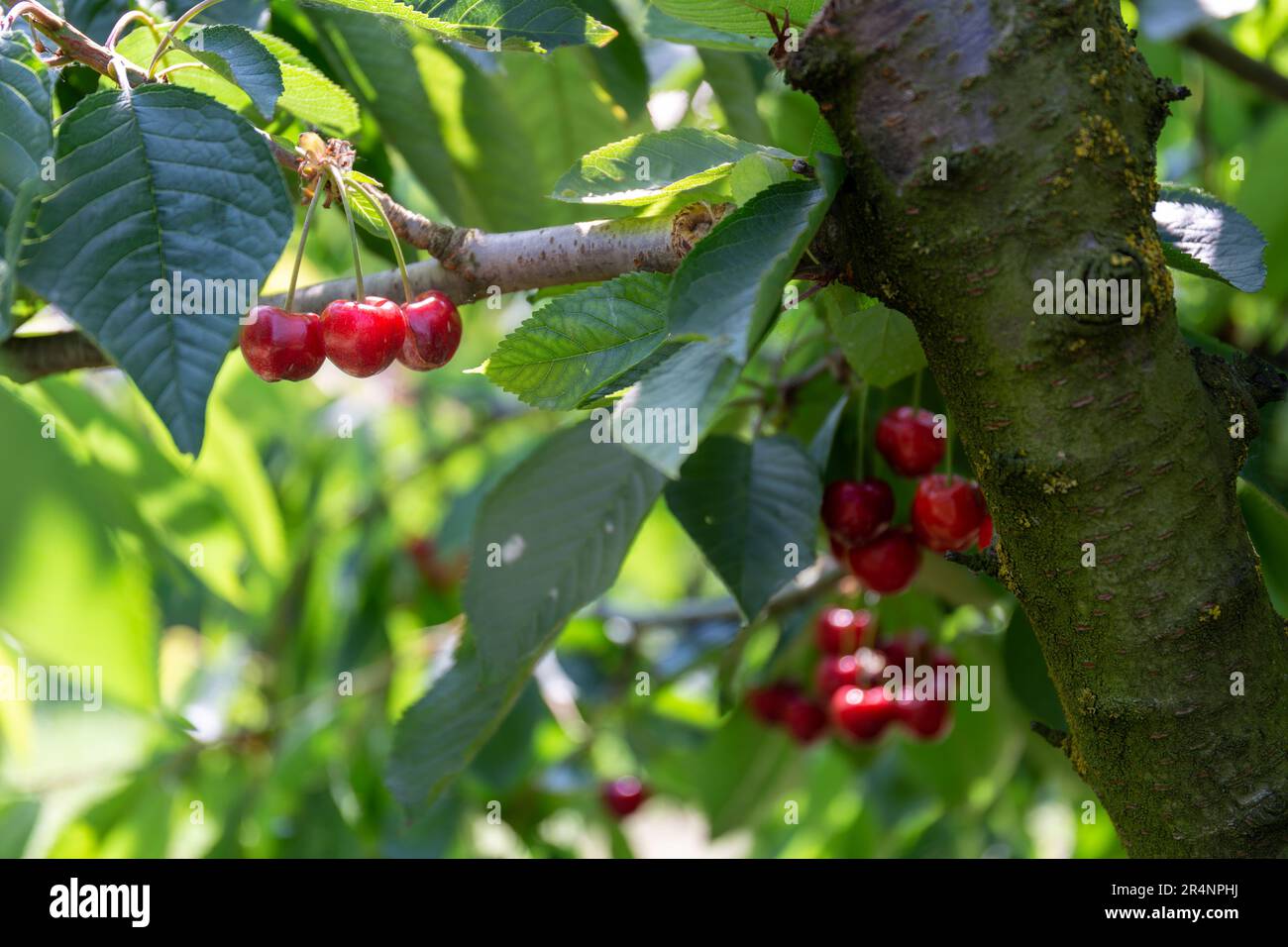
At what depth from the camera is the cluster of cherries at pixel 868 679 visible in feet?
5.58

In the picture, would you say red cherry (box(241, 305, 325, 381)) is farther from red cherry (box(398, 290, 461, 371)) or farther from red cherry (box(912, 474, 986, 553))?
red cherry (box(912, 474, 986, 553))

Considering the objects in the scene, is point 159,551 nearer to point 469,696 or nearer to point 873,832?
point 469,696

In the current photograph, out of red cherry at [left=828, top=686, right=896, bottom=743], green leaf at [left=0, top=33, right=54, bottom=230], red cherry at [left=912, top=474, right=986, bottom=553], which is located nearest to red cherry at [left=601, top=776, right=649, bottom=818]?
red cherry at [left=828, top=686, right=896, bottom=743]

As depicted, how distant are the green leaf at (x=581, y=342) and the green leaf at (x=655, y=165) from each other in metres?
0.07

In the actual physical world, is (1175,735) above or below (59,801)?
above

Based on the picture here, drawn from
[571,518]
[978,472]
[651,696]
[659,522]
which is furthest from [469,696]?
[659,522]

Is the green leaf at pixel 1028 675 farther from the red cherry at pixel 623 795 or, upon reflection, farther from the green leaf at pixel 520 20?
the red cherry at pixel 623 795

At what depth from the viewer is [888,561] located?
124 cm

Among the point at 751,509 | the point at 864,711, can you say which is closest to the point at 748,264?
the point at 751,509

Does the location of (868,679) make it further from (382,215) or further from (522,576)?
(382,215)

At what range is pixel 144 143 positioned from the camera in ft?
2.35

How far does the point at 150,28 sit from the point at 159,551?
427 mm

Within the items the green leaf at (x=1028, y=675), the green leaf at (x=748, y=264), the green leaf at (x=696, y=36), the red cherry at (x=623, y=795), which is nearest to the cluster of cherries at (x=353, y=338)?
the green leaf at (x=748, y=264)

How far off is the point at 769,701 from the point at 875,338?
1.17 metres
